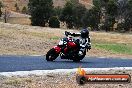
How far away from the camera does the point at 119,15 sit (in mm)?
91000

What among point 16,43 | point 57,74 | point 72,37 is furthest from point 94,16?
point 57,74

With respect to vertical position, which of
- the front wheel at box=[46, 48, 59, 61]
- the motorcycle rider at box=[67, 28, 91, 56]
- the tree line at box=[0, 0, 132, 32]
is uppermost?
the motorcycle rider at box=[67, 28, 91, 56]

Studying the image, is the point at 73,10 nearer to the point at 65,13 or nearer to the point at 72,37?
the point at 65,13

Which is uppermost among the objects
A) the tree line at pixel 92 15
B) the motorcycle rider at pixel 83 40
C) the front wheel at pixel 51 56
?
the motorcycle rider at pixel 83 40

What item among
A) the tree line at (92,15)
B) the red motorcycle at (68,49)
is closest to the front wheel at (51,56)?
the red motorcycle at (68,49)

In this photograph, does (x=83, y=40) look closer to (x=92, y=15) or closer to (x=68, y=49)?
(x=68, y=49)

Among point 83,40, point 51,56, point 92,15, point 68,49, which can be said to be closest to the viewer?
point 51,56

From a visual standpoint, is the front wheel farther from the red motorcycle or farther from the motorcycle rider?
the motorcycle rider

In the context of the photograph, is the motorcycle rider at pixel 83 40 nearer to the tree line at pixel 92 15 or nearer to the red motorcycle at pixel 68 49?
the red motorcycle at pixel 68 49

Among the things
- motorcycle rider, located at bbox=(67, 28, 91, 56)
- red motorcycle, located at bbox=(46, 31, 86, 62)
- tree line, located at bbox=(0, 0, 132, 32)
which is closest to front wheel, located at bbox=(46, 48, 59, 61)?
red motorcycle, located at bbox=(46, 31, 86, 62)

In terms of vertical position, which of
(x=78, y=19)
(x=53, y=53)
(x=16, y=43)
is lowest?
(x=78, y=19)

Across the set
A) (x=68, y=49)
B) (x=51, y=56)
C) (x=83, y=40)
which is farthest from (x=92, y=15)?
(x=51, y=56)

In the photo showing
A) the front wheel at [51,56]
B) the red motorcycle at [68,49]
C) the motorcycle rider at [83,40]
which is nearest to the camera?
the front wheel at [51,56]

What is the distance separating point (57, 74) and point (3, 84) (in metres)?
2.69
